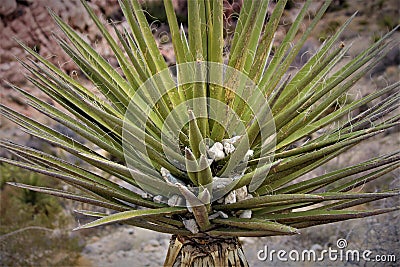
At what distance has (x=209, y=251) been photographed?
853mm

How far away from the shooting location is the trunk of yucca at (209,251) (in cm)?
85

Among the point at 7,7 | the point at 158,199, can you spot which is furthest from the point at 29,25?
the point at 158,199

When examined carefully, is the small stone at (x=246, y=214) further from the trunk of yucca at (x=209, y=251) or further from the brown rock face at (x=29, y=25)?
the brown rock face at (x=29, y=25)

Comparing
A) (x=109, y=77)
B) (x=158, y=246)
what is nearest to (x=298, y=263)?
(x=158, y=246)

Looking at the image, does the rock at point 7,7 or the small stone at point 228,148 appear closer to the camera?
the small stone at point 228,148

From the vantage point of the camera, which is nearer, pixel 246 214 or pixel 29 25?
pixel 246 214

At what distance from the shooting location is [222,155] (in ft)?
2.61

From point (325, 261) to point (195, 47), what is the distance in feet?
5.54

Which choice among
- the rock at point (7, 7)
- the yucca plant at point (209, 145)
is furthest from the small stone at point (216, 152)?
the rock at point (7, 7)

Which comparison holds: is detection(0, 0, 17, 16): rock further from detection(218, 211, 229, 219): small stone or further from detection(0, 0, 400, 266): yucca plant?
detection(218, 211, 229, 219): small stone

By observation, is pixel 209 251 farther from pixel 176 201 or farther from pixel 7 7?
pixel 7 7

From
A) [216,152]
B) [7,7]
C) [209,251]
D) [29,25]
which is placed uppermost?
[7,7]

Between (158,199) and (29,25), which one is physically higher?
(29,25)

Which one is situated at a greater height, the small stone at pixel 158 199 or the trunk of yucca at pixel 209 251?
the small stone at pixel 158 199
